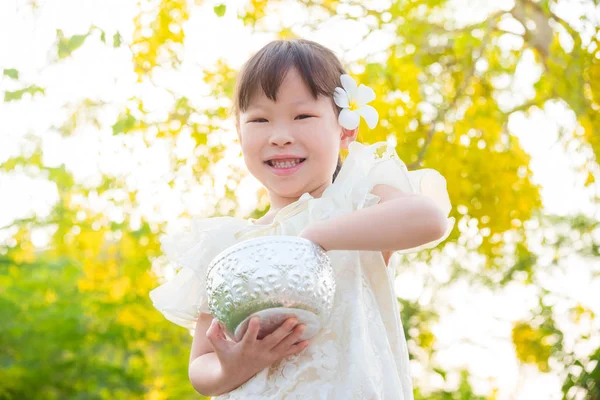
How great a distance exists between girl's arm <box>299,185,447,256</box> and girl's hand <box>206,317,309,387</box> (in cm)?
18

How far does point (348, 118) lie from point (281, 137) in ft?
0.60

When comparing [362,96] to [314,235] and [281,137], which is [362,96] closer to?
[281,137]

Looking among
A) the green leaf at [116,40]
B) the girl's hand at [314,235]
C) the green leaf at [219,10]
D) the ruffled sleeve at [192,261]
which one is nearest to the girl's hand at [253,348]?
the girl's hand at [314,235]

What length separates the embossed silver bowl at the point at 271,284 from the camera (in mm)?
1431

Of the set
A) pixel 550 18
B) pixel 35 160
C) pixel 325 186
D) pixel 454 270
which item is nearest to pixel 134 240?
pixel 35 160

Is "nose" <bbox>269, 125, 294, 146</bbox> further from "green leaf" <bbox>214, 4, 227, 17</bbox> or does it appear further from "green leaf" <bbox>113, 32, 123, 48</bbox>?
"green leaf" <bbox>113, 32, 123, 48</bbox>

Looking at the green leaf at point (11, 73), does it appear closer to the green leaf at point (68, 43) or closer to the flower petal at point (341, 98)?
the green leaf at point (68, 43)

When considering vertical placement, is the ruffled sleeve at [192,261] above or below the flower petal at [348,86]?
below

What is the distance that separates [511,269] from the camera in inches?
243

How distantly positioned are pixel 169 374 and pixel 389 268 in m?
4.40

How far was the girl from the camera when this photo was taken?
1.57 meters

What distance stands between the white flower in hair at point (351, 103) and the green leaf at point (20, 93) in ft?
9.80

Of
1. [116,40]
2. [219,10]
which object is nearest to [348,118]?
[219,10]

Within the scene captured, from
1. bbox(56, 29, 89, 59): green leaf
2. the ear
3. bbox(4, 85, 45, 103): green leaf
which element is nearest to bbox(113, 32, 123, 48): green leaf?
bbox(56, 29, 89, 59): green leaf
